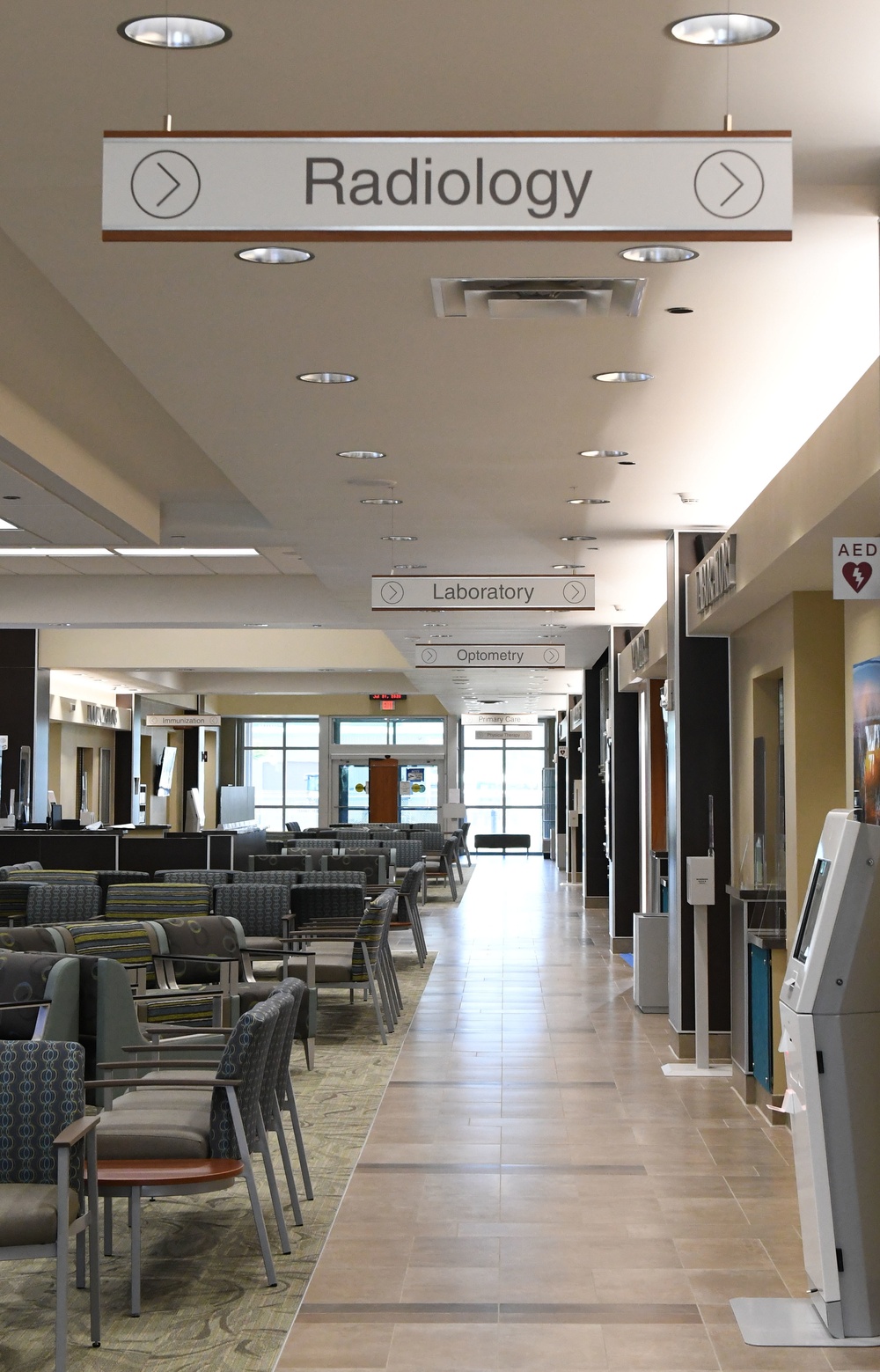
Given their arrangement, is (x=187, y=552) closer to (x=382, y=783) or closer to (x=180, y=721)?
(x=180, y=721)

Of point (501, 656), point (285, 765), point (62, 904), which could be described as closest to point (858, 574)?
point (62, 904)

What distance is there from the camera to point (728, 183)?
2410 mm

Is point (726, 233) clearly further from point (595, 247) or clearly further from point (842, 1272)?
point (842, 1272)

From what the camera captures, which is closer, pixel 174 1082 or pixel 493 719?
pixel 174 1082

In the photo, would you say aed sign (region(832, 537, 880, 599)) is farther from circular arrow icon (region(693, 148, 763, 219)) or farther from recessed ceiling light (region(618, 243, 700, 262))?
circular arrow icon (region(693, 148, 763, 219))

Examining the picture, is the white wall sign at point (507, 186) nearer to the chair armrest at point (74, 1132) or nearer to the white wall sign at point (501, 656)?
the chair armrest at point (74, 1132)

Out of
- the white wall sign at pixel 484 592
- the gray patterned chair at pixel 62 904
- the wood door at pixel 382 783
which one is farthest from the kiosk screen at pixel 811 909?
the wood door at pixel 382 783

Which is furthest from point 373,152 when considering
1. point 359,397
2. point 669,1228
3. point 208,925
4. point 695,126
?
point 208,925

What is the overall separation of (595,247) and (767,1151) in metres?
4.22

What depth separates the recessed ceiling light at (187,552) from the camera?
1229 cm

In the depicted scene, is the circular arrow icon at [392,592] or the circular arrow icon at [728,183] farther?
the circular arrow icon at [392,592]

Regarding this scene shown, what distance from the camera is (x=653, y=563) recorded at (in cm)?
1018

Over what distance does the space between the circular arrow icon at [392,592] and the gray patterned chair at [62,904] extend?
3071 mm

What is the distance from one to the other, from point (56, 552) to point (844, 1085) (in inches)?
402
